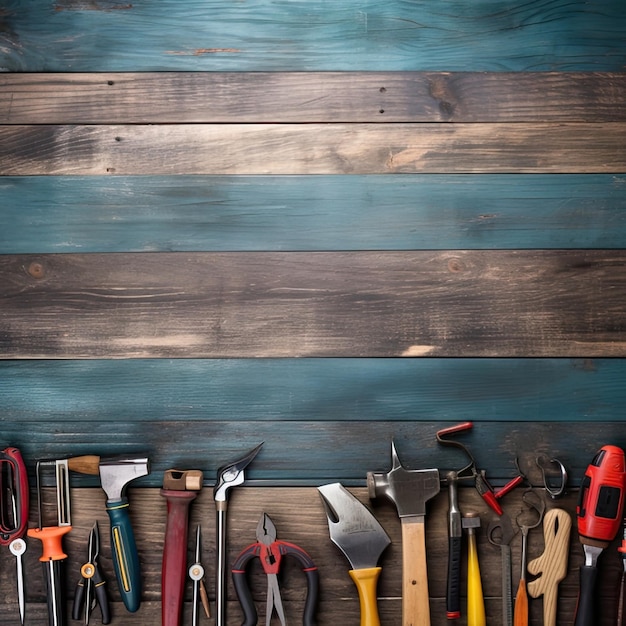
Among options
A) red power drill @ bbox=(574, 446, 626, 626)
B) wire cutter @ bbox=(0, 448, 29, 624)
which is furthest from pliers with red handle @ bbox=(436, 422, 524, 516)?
wire cutter @ bbox=(0, 448, 29, 624)

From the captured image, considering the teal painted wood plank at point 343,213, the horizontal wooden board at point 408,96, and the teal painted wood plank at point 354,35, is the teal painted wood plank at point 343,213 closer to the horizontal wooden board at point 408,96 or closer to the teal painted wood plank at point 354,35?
the horizontal wooden board at point 408,96

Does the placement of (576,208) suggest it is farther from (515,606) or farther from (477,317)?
(515,606)

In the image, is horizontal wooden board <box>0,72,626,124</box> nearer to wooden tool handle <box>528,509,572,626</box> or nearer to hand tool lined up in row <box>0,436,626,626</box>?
hand tool lined up in row <box>0,436,626,626</box>

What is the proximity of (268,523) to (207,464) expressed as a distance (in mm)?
192

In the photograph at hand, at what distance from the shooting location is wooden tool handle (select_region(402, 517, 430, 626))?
4.87 ft

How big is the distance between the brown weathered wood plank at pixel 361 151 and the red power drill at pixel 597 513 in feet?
2.19

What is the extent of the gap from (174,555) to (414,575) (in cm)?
52

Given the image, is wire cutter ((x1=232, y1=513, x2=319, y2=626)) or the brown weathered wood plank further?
the brown weathered wood plank

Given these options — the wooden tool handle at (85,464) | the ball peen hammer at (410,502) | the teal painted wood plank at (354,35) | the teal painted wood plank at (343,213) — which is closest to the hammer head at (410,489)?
the ball peen hammer at (410,502)

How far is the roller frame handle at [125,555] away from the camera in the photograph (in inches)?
58.8

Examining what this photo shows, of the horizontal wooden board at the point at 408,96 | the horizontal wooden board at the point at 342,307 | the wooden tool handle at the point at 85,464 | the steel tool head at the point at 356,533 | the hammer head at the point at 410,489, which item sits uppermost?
the horizontal wooden board at the point at 408,96

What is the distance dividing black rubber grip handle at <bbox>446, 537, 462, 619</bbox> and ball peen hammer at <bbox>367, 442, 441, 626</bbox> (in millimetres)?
50

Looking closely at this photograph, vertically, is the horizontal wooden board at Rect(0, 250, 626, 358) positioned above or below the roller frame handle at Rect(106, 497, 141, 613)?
above

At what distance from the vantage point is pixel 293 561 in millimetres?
1548
